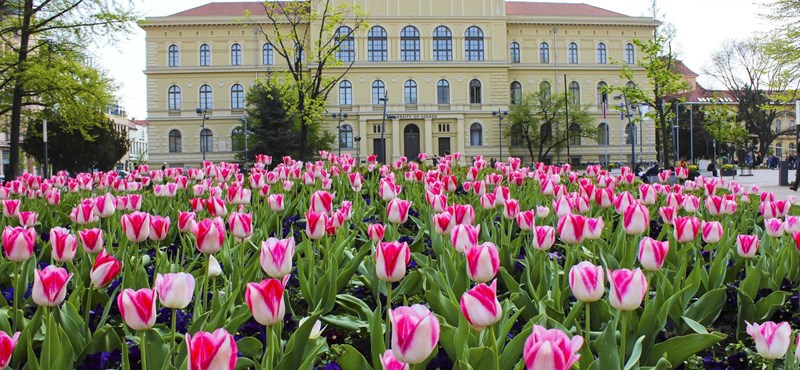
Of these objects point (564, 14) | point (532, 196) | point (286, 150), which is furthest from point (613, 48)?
point (532, 196)

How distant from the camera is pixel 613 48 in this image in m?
57.9

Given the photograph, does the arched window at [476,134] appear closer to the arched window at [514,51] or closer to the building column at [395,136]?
the building column at [395,136]

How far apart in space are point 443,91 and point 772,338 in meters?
54.8

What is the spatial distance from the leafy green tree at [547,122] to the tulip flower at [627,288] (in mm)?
52941

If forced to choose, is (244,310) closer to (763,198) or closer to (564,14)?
(763,198)

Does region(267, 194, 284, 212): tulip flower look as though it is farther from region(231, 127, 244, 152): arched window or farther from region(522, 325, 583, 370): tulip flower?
region(231, 127, 244, 152): arched window

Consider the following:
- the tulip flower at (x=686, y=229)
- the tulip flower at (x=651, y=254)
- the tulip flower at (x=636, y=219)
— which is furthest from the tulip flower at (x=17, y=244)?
the tulip flower at (x=686, y=229)

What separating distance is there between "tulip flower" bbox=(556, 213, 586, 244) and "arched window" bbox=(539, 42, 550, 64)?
56954 mm

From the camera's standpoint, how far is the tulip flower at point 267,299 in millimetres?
1625

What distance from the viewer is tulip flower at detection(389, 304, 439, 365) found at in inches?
53.6

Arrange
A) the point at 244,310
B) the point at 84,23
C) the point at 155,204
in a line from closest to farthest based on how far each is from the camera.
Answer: the point at 244,310 → the point at 155,204 → the point at 84,23

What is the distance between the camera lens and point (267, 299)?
1627 millimetres

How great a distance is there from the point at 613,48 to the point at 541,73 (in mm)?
6425

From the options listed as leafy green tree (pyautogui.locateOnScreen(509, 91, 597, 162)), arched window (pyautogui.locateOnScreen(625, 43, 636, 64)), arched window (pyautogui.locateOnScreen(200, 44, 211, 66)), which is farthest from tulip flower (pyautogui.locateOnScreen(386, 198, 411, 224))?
arched window (pyautogui.locateOnScreen(625, 43, 636, 64))
